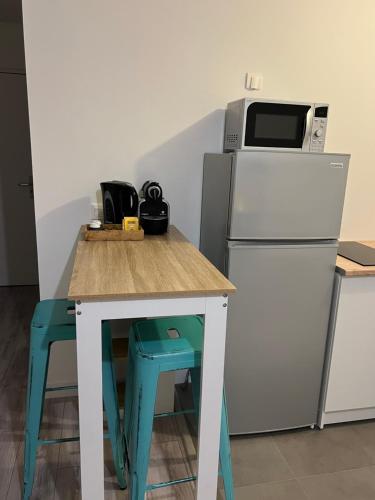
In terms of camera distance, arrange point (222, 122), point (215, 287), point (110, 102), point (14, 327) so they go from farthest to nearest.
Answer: point (14, 327) → point (222, 122) → point (110, 102) → point (215, 287)

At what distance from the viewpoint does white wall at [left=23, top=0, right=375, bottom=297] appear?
2.03 m

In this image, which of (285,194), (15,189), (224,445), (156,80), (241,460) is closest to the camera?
(224,445)

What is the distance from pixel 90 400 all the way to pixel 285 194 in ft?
3.95

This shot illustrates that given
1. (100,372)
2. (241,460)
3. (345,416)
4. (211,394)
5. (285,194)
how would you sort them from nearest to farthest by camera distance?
(100,372)
(211,394)
(285,194)
(241,460)
(345,416)

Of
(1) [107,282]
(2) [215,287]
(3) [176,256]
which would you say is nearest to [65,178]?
(3) [176,256]

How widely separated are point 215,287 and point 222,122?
4.23ft

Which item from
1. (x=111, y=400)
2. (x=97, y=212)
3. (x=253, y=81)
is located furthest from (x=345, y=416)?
(x=253, y=81)

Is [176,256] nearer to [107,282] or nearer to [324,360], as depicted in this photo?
[107,282]

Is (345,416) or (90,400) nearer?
(90,400)

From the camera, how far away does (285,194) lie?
188 centimetres

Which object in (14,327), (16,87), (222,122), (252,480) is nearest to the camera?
(252,480)

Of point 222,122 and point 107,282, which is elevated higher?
point 222,122

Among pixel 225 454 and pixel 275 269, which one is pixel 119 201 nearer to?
pixel 275 269

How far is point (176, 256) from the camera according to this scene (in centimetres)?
163
